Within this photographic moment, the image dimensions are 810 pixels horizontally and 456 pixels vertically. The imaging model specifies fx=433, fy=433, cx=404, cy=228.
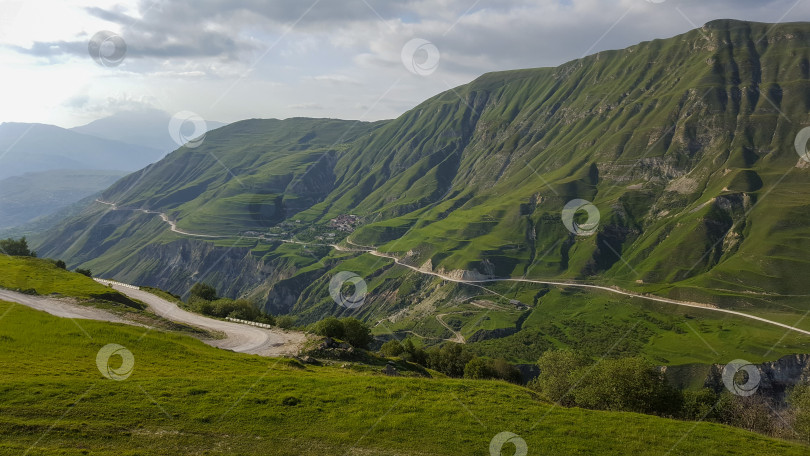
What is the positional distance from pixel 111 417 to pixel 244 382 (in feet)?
31.1

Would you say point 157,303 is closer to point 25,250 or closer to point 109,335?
point 109,335

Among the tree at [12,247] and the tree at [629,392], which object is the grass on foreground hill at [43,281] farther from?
the tree at [629,392]

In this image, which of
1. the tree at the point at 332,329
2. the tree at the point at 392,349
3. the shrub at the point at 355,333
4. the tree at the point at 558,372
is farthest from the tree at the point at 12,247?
the tree at the point at 558,372

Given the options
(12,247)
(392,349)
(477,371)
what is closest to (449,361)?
(477,371)

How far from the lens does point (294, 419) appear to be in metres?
30.7

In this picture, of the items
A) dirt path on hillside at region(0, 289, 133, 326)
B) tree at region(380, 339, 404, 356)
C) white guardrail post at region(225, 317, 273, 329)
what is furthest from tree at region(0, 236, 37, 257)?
tree at region(380, 339, 404, 356)

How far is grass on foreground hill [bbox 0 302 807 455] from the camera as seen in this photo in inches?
1047

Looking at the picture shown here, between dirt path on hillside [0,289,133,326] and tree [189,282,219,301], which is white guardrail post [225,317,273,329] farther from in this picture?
tree [189,282,219,301]

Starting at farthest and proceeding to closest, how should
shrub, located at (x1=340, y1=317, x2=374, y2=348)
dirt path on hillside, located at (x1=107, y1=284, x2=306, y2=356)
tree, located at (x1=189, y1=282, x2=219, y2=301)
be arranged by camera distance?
tree, located at (x1=189, y1=282, x2=219, y2=301) < shrub, located at (x1=340, y1=317, x2=374, y2=348) < dirt path on hillside, located at (x1=107, y1=284, x2=306, y2=356)

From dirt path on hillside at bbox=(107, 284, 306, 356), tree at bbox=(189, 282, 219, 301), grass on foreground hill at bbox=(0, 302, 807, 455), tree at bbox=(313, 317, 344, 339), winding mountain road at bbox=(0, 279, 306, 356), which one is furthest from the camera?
tree at bbox=(189, 282, 219, 301)

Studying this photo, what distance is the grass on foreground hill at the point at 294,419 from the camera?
1047 inches

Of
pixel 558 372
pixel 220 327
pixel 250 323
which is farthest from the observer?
pixel 250 323

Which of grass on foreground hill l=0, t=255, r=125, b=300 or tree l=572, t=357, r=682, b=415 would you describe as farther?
grass on foreground hill l=0, t=255, r=125, b=300

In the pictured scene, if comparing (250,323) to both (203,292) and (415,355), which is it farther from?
(203,292)
